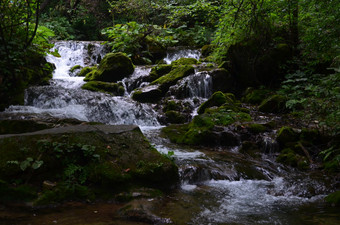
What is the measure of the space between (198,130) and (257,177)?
8.32 feet

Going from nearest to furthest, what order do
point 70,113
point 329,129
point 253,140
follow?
point 329,129 → point 253,140 → point 70,113

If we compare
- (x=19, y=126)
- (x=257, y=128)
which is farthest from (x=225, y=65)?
(x=19, y=126)

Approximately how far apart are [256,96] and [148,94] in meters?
4.54

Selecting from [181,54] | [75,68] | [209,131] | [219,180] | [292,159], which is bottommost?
[219,180]

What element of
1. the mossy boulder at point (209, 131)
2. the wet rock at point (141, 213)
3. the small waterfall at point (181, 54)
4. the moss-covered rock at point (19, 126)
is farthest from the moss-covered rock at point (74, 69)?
the wet rock at point (141, 213)

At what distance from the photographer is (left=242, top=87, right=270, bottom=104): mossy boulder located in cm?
1042

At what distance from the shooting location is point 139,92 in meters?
11.2

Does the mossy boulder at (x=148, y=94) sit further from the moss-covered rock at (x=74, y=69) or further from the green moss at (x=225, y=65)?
the moss-covered rock at (x=74, y=69)

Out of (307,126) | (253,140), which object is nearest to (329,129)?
(307,126)

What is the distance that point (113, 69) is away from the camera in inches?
492

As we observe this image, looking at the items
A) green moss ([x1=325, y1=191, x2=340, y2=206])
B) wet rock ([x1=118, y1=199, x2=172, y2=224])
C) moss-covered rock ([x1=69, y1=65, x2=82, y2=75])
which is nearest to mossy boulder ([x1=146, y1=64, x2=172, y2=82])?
moss-covered rock ([x1=69, y1=65, x2=82, y2=75])

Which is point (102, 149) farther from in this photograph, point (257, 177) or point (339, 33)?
point (339, 33)

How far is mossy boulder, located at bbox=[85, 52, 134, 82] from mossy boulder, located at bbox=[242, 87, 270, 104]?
19.4 feet

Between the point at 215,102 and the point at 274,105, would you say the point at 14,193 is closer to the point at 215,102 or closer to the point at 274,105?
the point at 215,102
